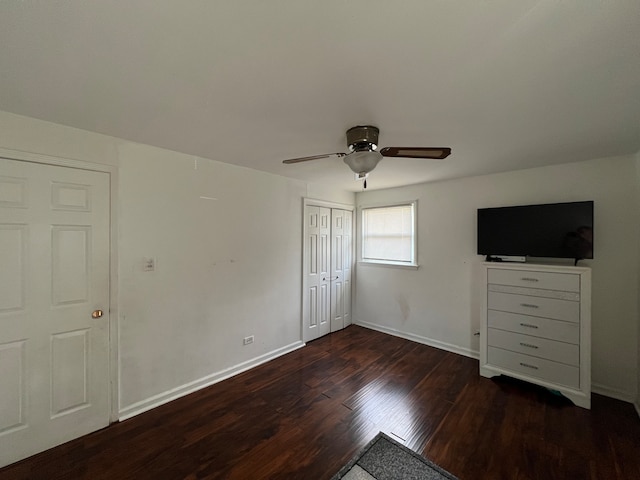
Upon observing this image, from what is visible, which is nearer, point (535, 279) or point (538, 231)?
point (535, 279)

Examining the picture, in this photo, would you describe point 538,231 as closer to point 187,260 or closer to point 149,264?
point 187,260

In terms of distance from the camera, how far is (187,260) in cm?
258

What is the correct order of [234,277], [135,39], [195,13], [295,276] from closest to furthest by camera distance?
[195,13], [135,39], [234,277], [295,276]

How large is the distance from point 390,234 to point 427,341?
1724 millimetres

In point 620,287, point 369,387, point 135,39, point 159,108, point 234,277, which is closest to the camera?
point 135,39

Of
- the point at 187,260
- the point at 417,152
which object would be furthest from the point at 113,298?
the point at 417,152

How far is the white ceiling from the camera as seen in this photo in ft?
3.12

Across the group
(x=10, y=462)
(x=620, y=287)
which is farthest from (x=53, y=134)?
(x=620, y=287)

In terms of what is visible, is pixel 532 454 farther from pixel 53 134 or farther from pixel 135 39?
pixel 53 134

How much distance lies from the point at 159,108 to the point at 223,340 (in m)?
2.32

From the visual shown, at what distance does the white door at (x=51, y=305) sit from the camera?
5.76 feet

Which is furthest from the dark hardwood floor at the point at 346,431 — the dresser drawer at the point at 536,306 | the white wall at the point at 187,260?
the dresser drawer at the point at 536,306

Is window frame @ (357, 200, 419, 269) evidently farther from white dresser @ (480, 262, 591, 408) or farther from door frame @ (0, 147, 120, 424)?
door frame @ (0, 147, 120, 424)

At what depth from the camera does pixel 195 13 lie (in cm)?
95
